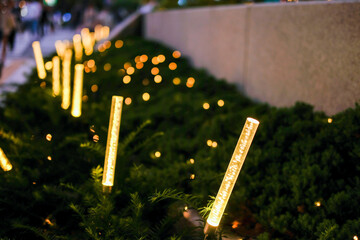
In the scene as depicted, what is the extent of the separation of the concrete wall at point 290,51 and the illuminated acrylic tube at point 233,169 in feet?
5.94

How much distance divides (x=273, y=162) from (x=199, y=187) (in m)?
0.61

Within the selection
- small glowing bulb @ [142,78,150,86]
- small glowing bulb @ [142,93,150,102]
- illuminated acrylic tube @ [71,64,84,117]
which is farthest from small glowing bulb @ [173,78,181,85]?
illuminated acrylic tube @ [71,64,84,117]

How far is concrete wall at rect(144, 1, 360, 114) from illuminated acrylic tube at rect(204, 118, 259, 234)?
1.81 meters

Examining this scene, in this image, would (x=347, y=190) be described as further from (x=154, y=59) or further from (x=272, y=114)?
(x=154, y=59)

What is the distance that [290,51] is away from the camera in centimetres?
466

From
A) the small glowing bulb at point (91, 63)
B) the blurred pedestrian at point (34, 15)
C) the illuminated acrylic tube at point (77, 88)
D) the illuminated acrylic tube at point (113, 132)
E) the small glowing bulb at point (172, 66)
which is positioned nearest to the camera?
the illuminated acrylic tube at point (113, 132)

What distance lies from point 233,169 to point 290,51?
286cm

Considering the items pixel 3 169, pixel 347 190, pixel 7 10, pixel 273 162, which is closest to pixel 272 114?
pixel 273 162

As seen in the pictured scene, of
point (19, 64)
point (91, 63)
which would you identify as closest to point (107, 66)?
point (91, 63)

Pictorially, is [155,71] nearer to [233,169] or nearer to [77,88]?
[77,88]

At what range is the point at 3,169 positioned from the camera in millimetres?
2846

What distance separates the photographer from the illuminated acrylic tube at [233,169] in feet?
6.77

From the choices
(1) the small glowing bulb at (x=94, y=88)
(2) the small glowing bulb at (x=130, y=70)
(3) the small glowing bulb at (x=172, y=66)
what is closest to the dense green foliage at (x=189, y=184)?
(1) the small glowing bulb at (x=94, y=88)

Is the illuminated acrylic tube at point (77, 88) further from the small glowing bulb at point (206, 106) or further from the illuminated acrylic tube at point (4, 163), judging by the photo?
the illuminated acrylic tube at point (4, 163)
